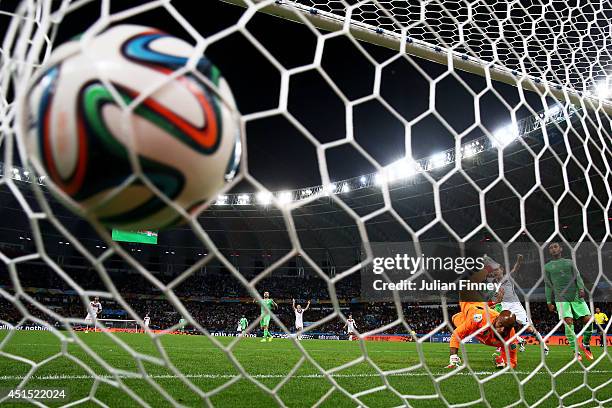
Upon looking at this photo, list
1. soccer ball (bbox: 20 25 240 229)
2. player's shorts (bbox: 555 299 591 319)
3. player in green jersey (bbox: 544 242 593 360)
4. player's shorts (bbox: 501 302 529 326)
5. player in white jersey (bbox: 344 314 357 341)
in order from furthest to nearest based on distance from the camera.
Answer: player's shorts (bbox: 501 302 529 326) → player's shorts (bbox: 555 299 591 319) → player in green jersey (bbox: 544 242 593 360) → player in white jersey (bbox: 344 314 357 341) → soccer ball (bbox: 20 25 240 229)

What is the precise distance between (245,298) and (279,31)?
19442 mm

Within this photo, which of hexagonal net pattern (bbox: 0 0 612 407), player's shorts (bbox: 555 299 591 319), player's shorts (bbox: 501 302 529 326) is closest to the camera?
hexagonal net pattern (bbox: 0 0 612 407)

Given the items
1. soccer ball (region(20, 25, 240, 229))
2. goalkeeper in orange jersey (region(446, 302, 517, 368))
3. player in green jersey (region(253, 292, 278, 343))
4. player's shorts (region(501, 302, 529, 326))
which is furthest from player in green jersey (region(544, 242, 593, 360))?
soccer ball (region(20, 25, 240, 229))

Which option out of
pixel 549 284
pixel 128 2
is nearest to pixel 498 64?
pixel 549 284

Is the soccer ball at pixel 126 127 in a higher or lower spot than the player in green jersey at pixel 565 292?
higher

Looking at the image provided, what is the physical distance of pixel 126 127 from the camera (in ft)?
3.84

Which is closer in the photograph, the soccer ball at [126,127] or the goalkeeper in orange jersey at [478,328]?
the soccer ball at [126,127]

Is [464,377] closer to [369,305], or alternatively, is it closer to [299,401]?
[299,401]

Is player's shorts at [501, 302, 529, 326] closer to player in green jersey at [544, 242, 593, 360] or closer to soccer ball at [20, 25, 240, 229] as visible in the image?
player in green jersey at [544, 242, 593, 360]

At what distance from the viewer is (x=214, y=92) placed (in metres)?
1.34

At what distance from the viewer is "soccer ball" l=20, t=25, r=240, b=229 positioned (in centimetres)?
119

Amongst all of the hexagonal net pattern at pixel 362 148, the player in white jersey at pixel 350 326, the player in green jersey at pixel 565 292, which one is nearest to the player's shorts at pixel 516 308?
the player in green jersey at pixel 565 292

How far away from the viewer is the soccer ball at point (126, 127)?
1.19 m

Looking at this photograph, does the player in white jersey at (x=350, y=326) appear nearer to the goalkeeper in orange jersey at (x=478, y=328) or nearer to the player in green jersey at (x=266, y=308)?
the player in green jersey at (x=266, y=308)
